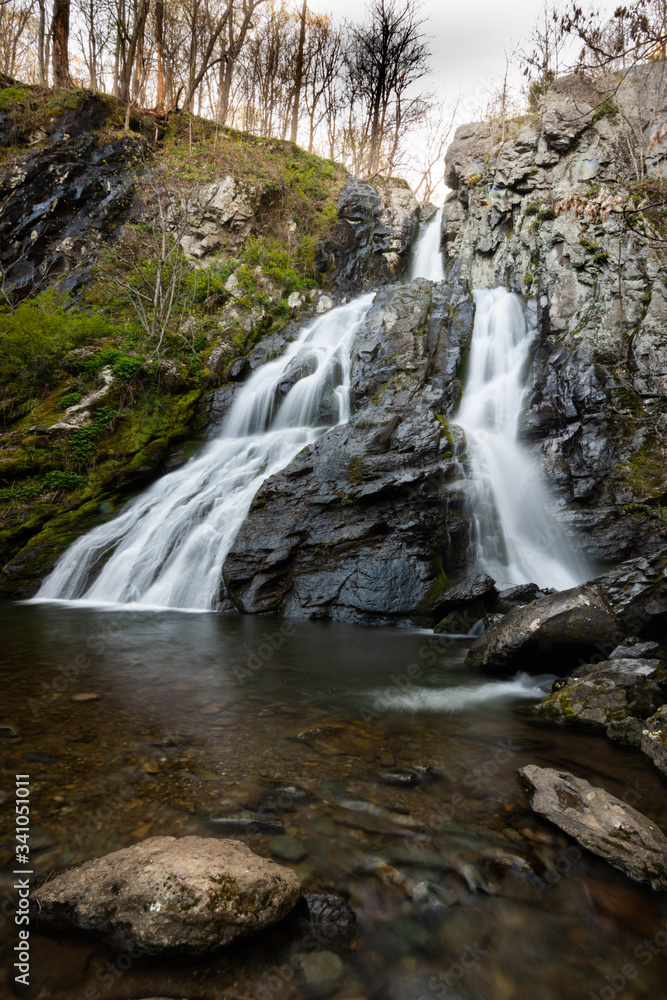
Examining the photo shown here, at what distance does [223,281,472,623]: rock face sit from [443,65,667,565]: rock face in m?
2.87

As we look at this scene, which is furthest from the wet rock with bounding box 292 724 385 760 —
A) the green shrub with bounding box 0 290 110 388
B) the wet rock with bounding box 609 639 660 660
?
the green shrub with bounding box 0 290 110 388

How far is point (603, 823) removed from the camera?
2.56m

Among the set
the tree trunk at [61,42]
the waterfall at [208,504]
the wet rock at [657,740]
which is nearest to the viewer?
the wet rock at [657,740]

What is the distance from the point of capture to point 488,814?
2758 mm

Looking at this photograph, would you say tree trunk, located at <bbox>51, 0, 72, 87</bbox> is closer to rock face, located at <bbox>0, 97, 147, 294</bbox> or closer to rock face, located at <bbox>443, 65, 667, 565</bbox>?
rock face, located at <bbox>0, 97, 147, 294</bbox>

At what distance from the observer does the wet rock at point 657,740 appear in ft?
11.0

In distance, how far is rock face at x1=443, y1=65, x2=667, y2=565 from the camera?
941 centimetres

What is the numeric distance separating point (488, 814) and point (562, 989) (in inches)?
39.4

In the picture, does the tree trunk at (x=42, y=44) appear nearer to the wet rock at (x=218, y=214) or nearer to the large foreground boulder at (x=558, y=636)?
the wet rock at (x=218, y=214)

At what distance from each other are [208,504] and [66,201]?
16728mm

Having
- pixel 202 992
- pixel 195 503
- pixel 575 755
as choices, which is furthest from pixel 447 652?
pixel 195 503

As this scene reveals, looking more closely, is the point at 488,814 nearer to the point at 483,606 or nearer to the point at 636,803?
the point at 636,803

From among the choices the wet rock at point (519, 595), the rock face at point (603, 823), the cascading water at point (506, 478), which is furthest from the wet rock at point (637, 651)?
the cascading water at point (506, 478)

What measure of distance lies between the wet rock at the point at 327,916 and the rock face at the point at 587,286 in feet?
17.1
